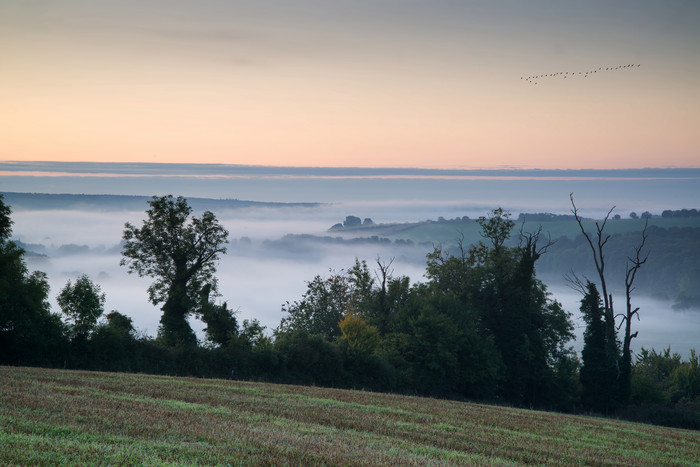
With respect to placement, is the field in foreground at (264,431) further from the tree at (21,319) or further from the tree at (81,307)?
the tree at (81,307)

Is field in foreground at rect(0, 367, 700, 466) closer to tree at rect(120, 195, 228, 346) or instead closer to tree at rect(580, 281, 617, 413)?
tree at rect(580, 281, 617, 413)

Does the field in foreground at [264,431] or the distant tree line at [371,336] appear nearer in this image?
the field in foreground at [264,431]

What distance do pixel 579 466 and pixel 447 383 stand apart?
40.9m

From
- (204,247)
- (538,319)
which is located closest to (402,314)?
(538,319)

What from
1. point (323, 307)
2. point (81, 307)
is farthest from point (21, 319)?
point (323, 307)

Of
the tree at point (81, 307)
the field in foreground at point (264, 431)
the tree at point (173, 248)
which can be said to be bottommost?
the field in foreground at point (264, 431)

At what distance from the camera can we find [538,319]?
6575 cm

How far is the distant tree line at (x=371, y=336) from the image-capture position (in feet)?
145

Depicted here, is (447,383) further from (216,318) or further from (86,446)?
(86,446)

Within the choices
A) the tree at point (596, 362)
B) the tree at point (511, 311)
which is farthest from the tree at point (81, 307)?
the tree at point (596, 362)

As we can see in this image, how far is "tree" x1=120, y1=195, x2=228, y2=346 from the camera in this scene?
58.0 meters

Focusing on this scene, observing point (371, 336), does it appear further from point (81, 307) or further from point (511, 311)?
point (81, 307)

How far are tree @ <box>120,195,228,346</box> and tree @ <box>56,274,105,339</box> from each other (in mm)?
9811

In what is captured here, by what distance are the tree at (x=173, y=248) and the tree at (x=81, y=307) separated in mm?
9811
